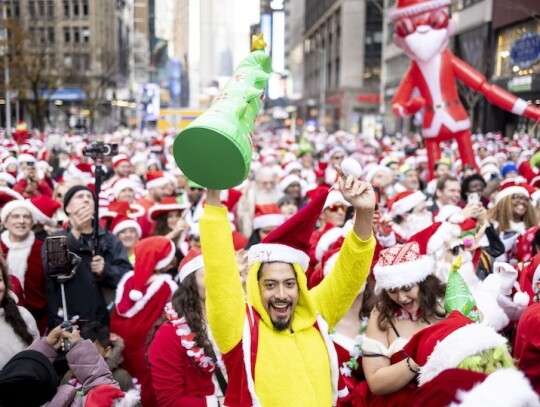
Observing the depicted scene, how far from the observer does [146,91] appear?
4700 cm

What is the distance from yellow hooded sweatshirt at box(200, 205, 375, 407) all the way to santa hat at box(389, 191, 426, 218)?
382 cm

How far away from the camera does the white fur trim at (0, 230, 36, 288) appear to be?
496 cm

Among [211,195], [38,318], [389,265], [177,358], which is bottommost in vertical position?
[38,318]

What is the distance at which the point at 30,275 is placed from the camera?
4.97 metres

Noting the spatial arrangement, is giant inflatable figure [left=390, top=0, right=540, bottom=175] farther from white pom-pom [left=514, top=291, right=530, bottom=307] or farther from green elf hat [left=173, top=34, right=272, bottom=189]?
green elf hat [left=173, top=34, right=272, bottom=189]

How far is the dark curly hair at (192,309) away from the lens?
3.41 meters

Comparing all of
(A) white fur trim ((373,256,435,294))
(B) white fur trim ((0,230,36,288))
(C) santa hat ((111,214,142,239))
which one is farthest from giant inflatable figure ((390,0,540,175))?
(A) white fur trim ((373,256,435,294))

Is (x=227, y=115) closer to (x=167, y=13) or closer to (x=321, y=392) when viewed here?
(x=321, y=392)

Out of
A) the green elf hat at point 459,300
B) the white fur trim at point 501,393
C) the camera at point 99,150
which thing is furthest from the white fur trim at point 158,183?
the white fur trim at point 501,393

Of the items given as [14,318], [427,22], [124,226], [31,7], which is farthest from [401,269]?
[31,7]

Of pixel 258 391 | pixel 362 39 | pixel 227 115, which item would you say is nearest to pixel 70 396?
pixel 258 391

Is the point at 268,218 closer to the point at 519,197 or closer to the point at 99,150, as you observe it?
the point at 99,150

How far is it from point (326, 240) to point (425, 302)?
1951mm

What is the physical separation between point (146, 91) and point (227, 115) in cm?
4635
